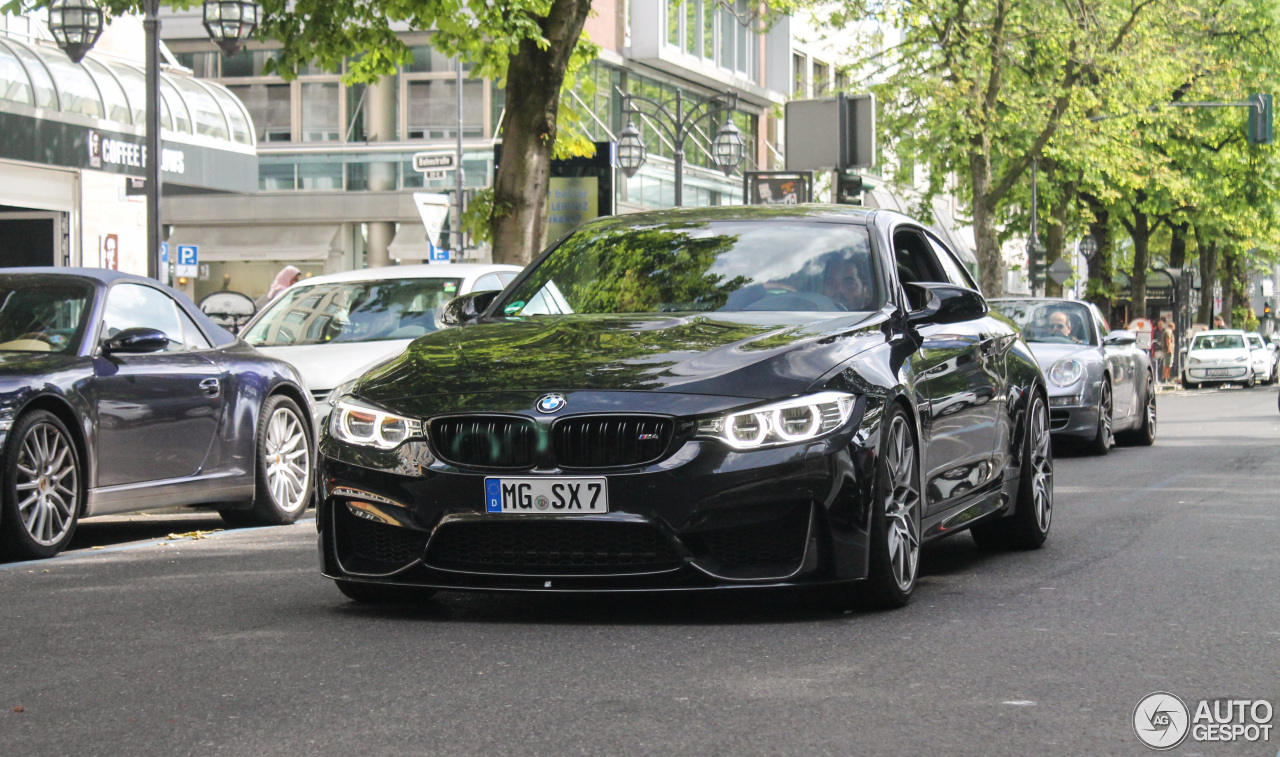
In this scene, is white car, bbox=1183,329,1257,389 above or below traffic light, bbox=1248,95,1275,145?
below

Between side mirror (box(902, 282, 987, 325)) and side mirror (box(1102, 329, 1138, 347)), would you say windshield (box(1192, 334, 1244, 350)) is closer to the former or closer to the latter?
side mirror (box(1102, 329, 1138, 347))

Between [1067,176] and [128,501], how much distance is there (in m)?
38.1

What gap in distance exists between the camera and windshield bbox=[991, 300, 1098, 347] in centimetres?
1783

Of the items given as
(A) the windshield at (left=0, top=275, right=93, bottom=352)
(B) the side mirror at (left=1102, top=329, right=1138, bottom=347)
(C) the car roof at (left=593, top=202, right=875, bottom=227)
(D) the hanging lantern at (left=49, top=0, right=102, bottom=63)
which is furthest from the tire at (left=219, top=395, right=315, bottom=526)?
(D) the hanging lantern at (left=49, top=0, right=102, bottom=63)

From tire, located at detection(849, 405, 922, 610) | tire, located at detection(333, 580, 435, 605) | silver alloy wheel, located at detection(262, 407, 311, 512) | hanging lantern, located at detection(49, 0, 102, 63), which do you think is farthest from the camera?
hanging lantern, located at detection(49, 0, 102, 63)

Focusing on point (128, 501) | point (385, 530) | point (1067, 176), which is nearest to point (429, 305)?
point (128, 501)

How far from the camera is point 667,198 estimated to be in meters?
49.5

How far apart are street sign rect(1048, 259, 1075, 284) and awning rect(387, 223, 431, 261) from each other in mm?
16057

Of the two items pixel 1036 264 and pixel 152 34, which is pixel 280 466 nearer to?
pixel 152 34

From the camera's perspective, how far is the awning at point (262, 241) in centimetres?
5017

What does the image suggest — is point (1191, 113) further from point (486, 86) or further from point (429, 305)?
point (429, 305)

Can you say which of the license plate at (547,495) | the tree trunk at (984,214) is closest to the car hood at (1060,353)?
the license plate at (547,495)

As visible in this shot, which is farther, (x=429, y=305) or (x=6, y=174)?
(x=6, y=174)

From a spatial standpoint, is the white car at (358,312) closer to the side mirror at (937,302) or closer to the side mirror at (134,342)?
the side mirror at (134,342)
